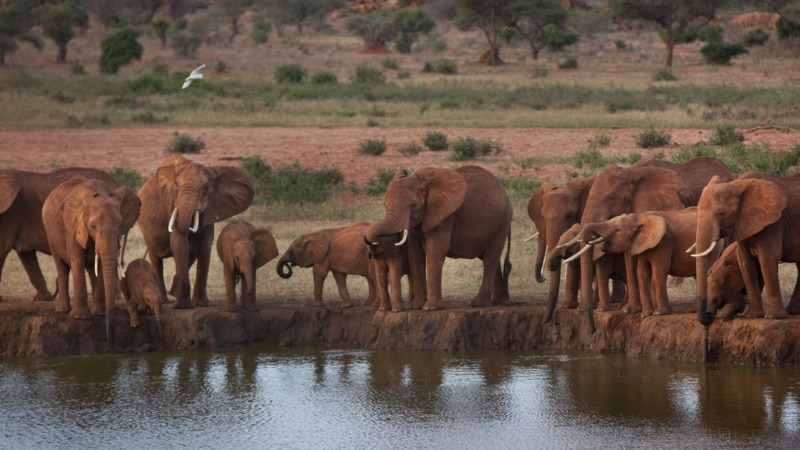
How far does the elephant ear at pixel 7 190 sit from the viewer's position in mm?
13492

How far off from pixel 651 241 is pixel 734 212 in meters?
0.77

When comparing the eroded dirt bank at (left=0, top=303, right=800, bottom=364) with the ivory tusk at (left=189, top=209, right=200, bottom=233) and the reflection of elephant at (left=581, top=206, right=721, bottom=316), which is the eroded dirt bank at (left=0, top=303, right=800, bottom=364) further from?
the ivory tusk at (left=189, top=209, right=200, bottom=233)

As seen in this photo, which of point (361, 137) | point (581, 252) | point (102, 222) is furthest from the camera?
point (361, 137)

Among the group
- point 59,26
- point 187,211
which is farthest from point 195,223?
point 59,26

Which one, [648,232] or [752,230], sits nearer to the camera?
[752,230]

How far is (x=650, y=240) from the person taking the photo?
472 inches

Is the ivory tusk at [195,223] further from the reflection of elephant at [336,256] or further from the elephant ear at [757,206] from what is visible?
the elephant ear at [757,206]

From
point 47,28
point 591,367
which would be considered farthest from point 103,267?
point 47,28

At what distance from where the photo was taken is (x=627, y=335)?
1245 cm

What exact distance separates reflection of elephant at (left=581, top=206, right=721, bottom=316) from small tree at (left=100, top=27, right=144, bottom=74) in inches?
1538

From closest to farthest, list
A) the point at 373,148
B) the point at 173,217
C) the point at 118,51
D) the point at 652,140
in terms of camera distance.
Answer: the point at 173,217
the point at 652,140
the point at 373,148
the point at 118,51

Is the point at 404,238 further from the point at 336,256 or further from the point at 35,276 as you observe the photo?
the point at 35,276

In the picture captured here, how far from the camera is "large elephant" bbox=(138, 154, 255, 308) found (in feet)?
44.0

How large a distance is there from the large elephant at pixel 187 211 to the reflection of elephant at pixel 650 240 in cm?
392
